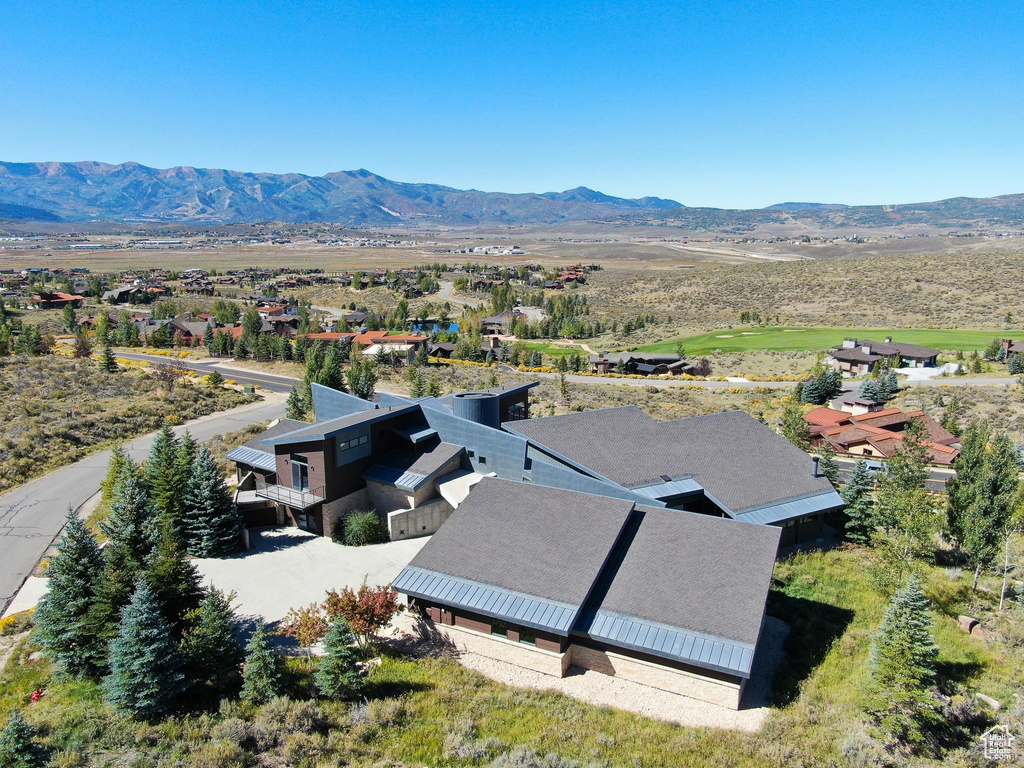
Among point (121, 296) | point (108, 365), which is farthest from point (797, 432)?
point (121, 296)

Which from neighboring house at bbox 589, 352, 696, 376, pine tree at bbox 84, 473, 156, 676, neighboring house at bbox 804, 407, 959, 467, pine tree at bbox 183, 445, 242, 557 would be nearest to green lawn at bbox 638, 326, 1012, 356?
neighboring house at bbox 589, 352, 696, 376

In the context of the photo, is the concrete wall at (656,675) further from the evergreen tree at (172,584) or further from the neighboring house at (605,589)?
the evergreen tree at (172,584)

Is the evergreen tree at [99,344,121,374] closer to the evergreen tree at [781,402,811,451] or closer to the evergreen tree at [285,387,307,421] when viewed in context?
the evergreen tree at [285,387,307,421]

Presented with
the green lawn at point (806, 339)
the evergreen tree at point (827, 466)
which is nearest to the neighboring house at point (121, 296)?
the green lawn at point (806, 339)

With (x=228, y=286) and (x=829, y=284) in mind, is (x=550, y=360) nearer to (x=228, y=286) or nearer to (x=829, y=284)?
(x=829, y=284)

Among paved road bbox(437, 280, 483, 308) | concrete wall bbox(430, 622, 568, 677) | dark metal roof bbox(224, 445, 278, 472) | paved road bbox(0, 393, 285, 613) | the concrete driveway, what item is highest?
paved road bbox(437, 280, 483, 308)

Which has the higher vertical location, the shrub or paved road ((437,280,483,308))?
paved road ((437,280,483,308))
